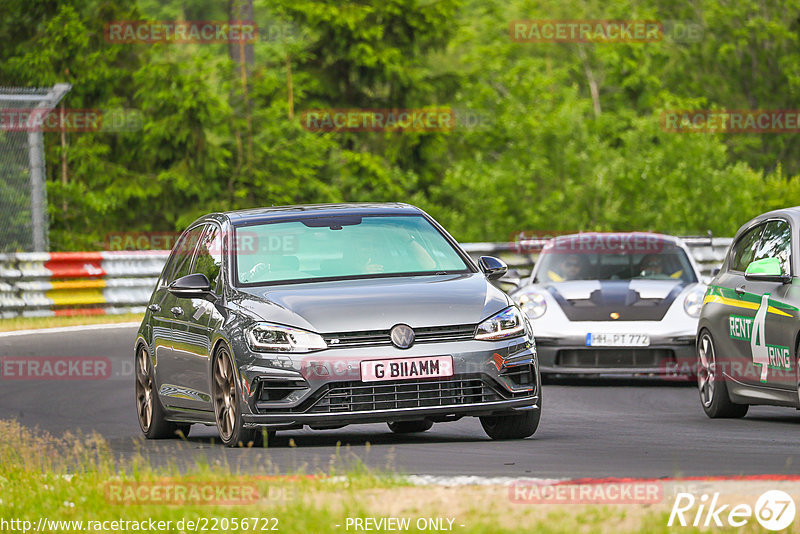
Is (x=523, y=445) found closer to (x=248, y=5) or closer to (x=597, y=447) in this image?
(x=597, y=447)

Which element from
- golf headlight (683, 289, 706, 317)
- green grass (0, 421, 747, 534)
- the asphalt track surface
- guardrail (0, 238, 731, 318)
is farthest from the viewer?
guardrail (0, 238, 731, 318)

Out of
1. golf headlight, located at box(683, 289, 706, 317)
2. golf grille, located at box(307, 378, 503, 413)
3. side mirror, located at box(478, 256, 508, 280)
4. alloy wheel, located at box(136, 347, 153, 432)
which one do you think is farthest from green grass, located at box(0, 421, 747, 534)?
golf headlight, located at box(683, 289, 706, 317)

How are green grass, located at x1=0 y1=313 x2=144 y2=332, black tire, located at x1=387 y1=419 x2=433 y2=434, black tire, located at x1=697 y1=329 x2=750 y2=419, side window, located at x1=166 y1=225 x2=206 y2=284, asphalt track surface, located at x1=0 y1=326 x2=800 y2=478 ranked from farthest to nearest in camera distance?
green grass, located at x1=0 y1=313 x2=144 y2=332 → black tire, located at x1=697 y1=329 x2=750 y2=419 → side window, located at x1=166 y1=225 x2=206 y2=284 → black tire, located at x1=387 y1=419 x2=433 y2=434 → asphalt track surface, located at x1=0 y1=326 x2=800 y2=478

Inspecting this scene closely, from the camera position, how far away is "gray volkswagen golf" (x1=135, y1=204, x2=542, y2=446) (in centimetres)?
942

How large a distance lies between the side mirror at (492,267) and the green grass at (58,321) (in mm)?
12209

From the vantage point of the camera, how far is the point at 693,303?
16.2m

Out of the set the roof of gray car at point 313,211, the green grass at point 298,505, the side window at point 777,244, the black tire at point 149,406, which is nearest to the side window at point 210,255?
the roof of gray car at point 313,211

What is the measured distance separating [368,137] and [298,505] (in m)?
41.0

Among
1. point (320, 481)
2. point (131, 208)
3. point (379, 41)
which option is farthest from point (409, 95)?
point (320, 481)

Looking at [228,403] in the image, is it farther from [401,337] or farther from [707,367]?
[707,367]

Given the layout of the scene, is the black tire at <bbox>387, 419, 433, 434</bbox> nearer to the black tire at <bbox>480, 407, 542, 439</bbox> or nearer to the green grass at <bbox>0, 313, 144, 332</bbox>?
the black tire at <bbox>480, 407, 542, 439</bbox>

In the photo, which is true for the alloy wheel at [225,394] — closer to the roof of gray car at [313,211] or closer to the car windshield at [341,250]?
the car windshield at [341,250]

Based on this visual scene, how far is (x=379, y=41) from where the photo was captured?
151ft

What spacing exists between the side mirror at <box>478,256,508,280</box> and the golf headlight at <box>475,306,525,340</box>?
2.65 feet
